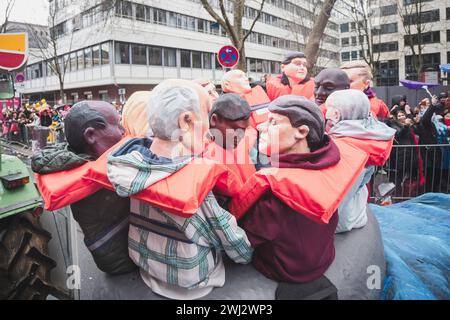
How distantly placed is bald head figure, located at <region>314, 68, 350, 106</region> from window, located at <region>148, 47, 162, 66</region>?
1168 inches

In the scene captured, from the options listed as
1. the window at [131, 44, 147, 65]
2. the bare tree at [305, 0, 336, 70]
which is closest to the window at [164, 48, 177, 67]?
the window at [131, 44, 147, 65]

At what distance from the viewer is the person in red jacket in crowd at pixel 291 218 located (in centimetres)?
188

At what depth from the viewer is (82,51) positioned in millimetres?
32875

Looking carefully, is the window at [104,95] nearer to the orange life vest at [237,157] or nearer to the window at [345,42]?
the orange life vest at [237,157]

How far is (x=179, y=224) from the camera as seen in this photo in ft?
5.82

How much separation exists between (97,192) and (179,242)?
50 centimetres

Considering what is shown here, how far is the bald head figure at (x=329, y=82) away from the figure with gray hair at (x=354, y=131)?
2.69 feet

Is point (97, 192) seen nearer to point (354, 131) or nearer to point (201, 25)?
point (354, 131)

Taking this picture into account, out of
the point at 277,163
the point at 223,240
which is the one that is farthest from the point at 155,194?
the point at 277,163

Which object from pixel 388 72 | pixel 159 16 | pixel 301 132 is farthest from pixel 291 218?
pixel 388 72

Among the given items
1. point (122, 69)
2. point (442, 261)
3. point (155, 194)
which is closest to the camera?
point (155, 194)

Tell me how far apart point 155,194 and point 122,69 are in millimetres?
30131

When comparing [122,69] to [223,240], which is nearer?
[223,240]

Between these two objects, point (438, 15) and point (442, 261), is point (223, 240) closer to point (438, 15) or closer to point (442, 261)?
point (442, 261)
